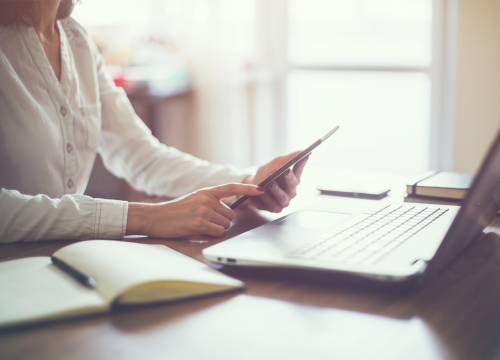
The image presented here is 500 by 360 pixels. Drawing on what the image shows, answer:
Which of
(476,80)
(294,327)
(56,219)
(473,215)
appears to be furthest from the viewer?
(476,80)

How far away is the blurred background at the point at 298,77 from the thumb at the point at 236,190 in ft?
5.99

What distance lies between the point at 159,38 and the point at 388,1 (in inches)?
51.7

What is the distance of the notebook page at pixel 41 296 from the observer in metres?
0.46

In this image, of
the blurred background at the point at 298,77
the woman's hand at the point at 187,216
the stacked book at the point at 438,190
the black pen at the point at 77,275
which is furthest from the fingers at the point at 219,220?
the blurred background at the point at 298,77

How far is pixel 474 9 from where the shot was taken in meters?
2.42

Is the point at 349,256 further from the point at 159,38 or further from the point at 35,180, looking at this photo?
the point at 159,38

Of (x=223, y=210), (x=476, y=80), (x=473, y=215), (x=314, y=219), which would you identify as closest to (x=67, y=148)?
(x=223, y=210)

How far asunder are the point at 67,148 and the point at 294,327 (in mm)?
749

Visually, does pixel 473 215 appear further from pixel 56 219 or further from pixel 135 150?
pixel 135 150

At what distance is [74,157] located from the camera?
107 centimetres

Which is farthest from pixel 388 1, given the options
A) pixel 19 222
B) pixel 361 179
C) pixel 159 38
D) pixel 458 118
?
pixel 19 222

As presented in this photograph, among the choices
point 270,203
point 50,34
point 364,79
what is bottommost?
point 270,203

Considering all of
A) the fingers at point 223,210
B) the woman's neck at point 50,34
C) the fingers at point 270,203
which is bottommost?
the fingers at point 270,203

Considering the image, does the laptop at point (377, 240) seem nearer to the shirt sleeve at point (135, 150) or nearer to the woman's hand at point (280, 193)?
the woman's hand at point (280, 193)
